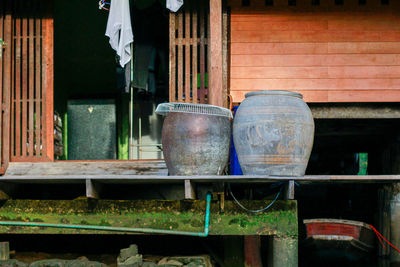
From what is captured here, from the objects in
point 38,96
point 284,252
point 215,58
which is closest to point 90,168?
point 38,96

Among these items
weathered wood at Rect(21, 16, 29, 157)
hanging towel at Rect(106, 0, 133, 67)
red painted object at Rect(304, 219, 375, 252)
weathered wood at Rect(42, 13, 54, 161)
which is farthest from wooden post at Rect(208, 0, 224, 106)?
red painted object at Rect(304, 219, 375, 252)

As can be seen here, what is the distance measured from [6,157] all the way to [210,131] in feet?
11.4

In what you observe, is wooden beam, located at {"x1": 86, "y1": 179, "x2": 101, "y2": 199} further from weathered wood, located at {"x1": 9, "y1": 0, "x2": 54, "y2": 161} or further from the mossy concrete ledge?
weathered wood, located at {"x1": 9, "y1": 0, "x2": 54, "y2": 161}

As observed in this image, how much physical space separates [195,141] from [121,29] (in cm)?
241

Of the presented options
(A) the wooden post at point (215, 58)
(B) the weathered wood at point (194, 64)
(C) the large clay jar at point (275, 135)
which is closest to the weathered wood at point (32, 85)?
(B) the weathered wood at point (194, 64)

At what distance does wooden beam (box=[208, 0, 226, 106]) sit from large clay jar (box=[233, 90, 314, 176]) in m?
0.69

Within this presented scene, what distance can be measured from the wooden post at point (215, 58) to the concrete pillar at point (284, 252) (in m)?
2.09

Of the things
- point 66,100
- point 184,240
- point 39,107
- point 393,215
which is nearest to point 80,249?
point 184,240

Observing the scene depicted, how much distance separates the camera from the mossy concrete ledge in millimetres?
6301

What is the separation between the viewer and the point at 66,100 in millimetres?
11555

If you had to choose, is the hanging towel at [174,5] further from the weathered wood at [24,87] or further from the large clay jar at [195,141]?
the weathered wood at [24,87]

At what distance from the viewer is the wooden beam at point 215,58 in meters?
6.64

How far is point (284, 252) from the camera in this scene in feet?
20.3

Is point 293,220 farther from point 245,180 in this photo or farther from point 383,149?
point 383,149
